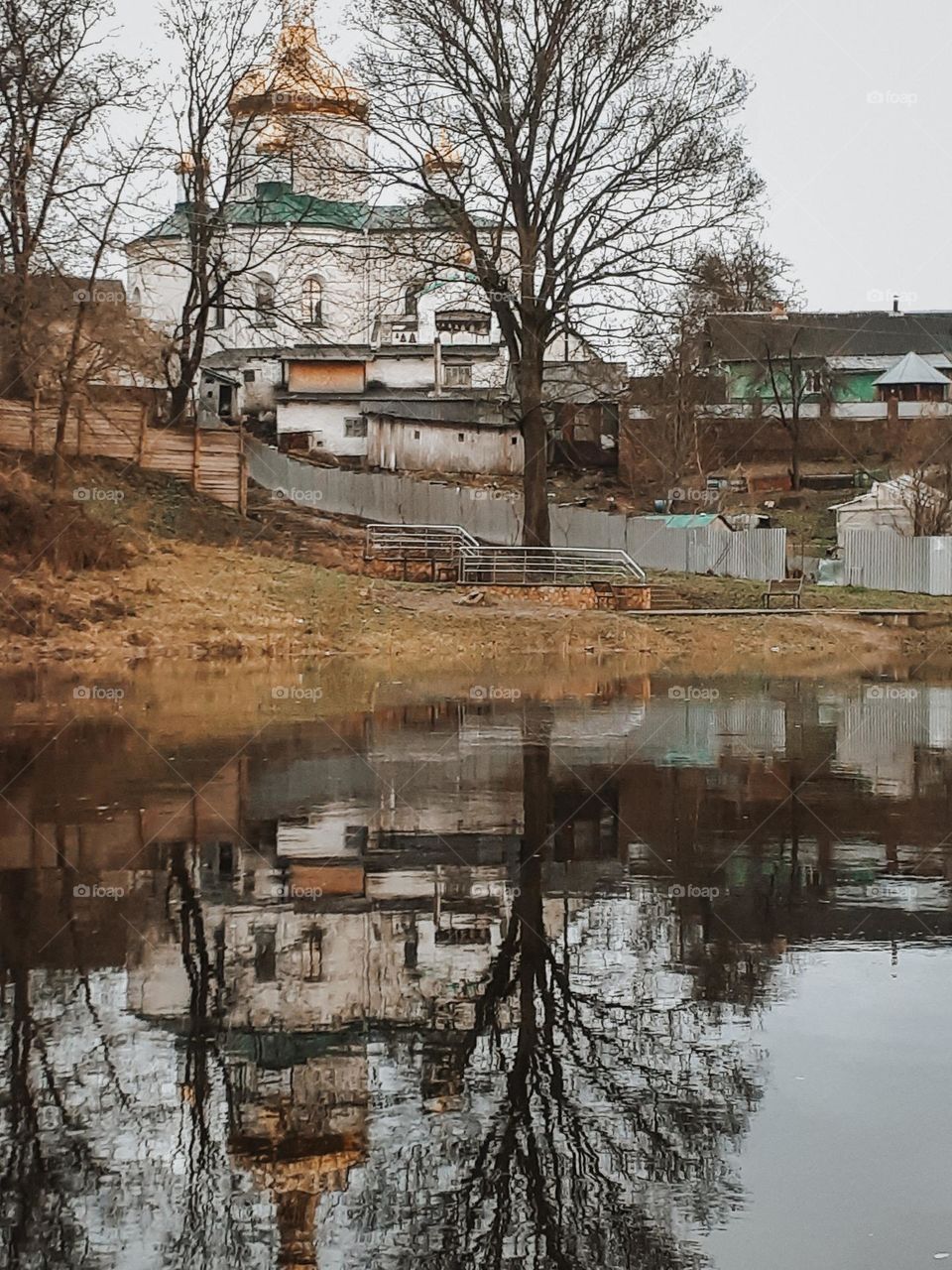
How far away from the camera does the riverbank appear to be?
30312 mm

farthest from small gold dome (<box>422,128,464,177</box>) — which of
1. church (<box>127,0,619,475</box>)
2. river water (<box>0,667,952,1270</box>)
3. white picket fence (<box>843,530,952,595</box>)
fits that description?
river water (<box>0,667,952,1270</box>)

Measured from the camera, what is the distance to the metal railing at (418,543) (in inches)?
1587

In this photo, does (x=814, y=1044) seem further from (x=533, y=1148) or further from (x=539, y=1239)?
(x=539, y=1239)

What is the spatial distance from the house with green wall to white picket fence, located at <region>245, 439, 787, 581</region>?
23.3 meters

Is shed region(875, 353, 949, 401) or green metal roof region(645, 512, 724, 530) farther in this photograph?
shed region(875, 353, 949, 401)

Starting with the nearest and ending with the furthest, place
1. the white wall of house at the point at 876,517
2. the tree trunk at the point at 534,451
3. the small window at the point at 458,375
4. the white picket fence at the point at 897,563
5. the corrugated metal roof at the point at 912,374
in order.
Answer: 1. the tree trunk at the point at 534,451
2. the white picket fence at the point at 897,563
3. the white wall of house at the point at 876,517
4. the small window at the point at 458,375
5. the corrugated metal roof at the point at 912,374

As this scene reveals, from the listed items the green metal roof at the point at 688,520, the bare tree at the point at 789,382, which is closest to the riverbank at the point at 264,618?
the green metal roof at the point at 688,520

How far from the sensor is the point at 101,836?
11234 millimetres

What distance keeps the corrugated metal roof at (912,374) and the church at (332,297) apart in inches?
763

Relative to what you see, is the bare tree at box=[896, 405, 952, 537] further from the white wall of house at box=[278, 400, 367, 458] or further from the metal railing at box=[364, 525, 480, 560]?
the white wall of house at box=[278, 400, 367, 458]

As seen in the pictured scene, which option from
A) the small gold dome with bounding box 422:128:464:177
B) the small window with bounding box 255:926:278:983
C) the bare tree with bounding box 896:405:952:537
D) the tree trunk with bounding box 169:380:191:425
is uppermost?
the small gold dome with bounding box 422:128:464:177

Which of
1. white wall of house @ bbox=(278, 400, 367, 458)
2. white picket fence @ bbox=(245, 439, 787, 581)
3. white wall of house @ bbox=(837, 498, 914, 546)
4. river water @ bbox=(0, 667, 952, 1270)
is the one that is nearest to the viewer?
river water @ bbox=(0, 667, 952, 1270)

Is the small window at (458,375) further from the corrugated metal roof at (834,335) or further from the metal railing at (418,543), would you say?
the metal railing at (418,543)

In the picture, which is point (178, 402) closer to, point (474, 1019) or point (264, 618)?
point (264, 618)
